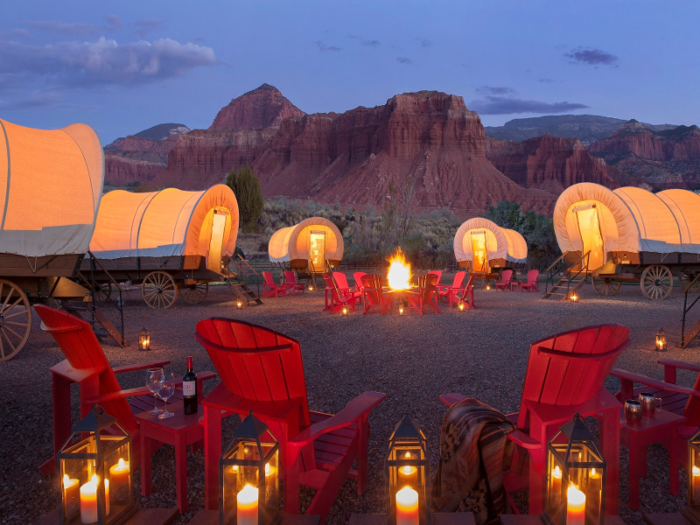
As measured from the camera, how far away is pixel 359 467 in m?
2.82

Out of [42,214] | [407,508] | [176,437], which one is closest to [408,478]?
[407,508]

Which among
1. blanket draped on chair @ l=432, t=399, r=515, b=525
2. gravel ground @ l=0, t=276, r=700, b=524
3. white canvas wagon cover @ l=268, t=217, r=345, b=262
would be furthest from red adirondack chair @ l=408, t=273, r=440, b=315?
white canvas wagon cover @ l=268, t=217, r=345, b=262

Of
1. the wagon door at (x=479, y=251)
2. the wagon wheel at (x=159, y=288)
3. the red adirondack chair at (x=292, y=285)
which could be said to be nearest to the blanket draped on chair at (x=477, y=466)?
the wagon wheel at (x=159, y=288)

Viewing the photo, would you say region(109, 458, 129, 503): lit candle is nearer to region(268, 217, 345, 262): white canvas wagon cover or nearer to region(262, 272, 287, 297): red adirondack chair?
region(262, 272, 287, 297): red adirondack chair

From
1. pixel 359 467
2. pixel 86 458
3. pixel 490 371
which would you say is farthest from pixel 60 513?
pixel 490 371

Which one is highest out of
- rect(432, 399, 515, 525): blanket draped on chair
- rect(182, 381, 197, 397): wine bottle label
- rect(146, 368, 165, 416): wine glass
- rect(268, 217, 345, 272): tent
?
rect(268, 217, 345, 272): tent

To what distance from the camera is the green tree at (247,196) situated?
3775 cm

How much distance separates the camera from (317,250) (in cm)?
1941

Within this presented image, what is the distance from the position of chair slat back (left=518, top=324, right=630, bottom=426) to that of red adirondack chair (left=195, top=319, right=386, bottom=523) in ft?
3.25

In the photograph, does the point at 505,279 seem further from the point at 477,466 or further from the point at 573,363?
the point at 477,466

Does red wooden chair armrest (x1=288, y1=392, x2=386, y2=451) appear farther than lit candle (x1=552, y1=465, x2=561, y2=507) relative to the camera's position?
Yes

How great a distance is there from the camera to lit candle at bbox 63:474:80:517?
161cm

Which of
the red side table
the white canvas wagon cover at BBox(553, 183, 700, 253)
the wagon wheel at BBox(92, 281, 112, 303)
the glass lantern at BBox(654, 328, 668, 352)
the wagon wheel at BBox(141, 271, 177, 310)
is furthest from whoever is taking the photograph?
the white canvas wagon cover at BBox(553, 183, 700, 253)

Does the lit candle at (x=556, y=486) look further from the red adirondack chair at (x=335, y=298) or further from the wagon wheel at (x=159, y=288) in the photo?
the wagon wheel at (x=159, y=288)
